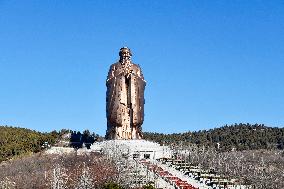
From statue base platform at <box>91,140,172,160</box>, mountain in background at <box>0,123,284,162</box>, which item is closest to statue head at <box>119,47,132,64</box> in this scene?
statue base platform at <box>91,140,172,160</box>

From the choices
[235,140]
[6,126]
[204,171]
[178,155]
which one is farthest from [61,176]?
[6,126]

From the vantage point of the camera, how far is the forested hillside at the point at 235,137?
89875 millimetres

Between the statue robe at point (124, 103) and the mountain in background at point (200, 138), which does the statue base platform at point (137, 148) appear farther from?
the mountain in background at point (200, 138)

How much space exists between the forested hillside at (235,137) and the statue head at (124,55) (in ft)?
74.0

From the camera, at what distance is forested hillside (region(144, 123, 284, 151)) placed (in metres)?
89.9

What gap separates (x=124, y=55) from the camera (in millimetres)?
64188

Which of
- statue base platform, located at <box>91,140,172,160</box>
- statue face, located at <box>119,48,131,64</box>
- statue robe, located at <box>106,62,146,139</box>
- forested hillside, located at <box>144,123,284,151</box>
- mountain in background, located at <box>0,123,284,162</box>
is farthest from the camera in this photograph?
forested hillside, located at <box>144,123,284,151</box>

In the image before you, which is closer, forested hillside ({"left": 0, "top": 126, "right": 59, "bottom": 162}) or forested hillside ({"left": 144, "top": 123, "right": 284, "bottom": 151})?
forested hillside ({"left": 0, "top": 126, "right": 59, "bottom": 162})

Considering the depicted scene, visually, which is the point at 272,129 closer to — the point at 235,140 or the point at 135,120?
the point at 235,140

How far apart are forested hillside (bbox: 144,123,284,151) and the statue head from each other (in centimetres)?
2254

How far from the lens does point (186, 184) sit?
46.9 metres

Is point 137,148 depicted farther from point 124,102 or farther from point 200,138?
point 200,138

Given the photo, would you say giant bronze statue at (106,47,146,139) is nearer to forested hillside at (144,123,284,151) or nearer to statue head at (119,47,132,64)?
statue head at (119,47,132,64)

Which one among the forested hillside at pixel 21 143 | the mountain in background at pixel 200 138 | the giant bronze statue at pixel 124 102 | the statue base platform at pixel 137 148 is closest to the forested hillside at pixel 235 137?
the mountain in background at pixel 200 138
